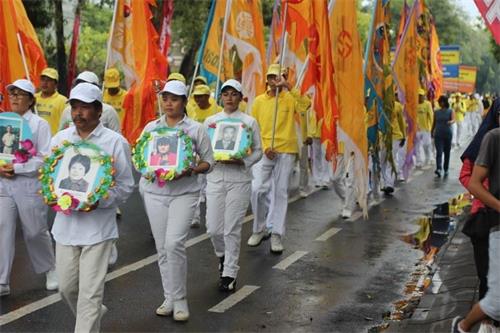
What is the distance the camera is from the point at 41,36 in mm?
30469

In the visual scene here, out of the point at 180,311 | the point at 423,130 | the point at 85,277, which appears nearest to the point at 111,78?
the point at 180,311

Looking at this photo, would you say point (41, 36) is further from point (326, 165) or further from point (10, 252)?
point (10, 252)

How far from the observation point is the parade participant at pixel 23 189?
7023mm

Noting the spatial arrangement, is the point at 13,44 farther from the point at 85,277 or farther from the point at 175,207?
the point at 85,277

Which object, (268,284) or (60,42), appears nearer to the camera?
(268,284)

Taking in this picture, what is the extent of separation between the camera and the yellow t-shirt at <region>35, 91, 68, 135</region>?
990 centimetres

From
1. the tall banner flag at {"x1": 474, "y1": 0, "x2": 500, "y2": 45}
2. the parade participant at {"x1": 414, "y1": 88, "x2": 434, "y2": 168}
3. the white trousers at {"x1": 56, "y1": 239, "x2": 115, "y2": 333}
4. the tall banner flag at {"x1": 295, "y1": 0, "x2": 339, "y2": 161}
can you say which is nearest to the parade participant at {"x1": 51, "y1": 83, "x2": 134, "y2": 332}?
the white trousers at {"x1": 56, "y1": 239, "x2": 115, "y2": 333}

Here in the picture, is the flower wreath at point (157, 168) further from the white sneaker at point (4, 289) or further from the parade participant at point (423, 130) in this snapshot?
the parade participant at point (423, 130)

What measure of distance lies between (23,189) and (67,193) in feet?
6.25

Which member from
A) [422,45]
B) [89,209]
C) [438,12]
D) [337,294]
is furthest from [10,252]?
[438,12]

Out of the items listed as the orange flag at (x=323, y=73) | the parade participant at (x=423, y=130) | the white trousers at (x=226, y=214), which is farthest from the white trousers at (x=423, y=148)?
the white trousers at (x=226, y=214)

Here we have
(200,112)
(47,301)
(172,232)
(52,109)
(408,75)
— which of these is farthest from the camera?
(408,75)

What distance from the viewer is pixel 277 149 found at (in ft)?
31.3

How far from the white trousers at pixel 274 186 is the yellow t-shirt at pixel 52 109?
242cm
